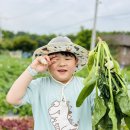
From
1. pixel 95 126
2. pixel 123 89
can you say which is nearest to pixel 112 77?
pixel 123 89

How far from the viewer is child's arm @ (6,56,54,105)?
3.04 metres

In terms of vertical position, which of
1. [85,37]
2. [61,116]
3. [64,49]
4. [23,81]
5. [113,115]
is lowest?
[61,116]

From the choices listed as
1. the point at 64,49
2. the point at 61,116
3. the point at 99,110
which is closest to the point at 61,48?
the point at 64,49

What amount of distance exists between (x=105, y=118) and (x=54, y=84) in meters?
0.84

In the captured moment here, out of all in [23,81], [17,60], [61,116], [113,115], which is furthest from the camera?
[17,60]

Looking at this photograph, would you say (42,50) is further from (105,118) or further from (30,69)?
(105,118)

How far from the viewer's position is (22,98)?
3135 millimetres

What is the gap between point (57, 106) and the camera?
317cm

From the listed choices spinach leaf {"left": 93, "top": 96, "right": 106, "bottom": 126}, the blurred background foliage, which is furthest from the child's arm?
the blurred background foliage

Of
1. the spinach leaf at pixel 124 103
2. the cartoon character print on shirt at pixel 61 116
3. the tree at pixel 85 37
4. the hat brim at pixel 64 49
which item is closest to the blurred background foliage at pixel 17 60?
the tree at pixel 85 37

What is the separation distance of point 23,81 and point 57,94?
297 mm

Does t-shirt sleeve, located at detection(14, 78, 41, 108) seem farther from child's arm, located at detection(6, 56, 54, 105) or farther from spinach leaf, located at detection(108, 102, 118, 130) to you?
spinach leaf, located at detection(108, 102, 118, 130)

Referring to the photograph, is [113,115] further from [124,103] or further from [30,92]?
[30,92]

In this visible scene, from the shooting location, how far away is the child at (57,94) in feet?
10.3
